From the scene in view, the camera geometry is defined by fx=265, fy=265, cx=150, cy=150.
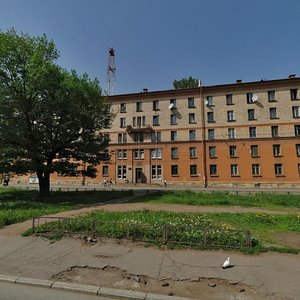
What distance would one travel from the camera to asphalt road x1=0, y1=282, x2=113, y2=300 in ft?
18.2

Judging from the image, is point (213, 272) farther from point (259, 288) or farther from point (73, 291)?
point (73, 291)

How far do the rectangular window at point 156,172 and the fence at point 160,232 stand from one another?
3707 centimetres

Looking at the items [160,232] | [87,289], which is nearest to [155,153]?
[160,232]

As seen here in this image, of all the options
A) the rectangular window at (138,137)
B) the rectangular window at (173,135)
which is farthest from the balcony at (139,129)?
the rectangular window at (173,135)

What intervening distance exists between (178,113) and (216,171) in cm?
1218

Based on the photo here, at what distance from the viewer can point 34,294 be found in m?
5.68

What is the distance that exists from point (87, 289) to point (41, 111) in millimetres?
19796

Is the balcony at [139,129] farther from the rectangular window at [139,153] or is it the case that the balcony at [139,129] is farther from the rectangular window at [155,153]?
the rectangular window at [155,153]

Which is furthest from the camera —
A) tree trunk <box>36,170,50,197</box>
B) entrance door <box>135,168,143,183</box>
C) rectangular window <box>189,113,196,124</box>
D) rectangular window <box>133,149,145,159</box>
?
rectangular window <box>133,149,145,159</box>

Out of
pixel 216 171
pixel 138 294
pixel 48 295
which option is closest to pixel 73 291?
pixel 48 295

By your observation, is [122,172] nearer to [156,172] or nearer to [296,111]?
[156,172]

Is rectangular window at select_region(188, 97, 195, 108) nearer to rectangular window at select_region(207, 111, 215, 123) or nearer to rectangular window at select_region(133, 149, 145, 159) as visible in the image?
rectangular window at select_region(207, 111, 215, 123)

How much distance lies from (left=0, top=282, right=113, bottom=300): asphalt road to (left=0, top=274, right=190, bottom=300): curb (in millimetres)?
91

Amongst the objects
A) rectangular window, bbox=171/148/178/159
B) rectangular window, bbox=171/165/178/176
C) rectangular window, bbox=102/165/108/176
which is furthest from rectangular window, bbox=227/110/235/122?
rectangular window, bbox=102/165/108/176
